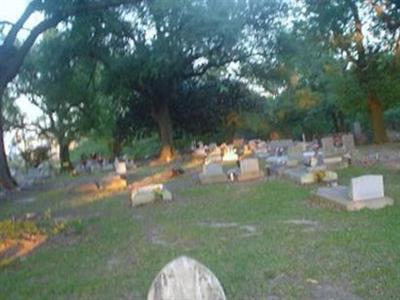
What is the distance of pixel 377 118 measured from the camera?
29703 millimetres

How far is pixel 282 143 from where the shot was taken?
3058cm

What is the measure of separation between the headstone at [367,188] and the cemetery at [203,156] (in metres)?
0.03

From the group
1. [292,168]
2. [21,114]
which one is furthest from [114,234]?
[21,114]

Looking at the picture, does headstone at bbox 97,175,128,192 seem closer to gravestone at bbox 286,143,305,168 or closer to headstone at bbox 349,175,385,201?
gravestone at bbox 286,143,305,168

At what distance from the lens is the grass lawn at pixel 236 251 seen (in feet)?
21.4

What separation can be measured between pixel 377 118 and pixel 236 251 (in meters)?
23.1

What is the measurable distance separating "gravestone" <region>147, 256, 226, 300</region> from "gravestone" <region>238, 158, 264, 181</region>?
15006 millimetres

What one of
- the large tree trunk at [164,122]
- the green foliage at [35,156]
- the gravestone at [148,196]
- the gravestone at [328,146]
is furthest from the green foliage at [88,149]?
the gravestone at [148,196]

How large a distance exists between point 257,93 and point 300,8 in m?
14.7

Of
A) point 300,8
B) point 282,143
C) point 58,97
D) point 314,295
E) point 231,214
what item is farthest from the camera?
point 58,97

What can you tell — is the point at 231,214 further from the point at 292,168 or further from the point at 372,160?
the point at 372,160

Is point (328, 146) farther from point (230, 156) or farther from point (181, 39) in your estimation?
point (181, 39)

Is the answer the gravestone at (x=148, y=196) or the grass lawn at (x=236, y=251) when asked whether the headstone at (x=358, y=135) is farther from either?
the gravestone at (x=148, y=196)

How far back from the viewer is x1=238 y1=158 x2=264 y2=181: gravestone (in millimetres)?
18250
